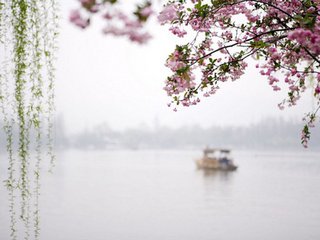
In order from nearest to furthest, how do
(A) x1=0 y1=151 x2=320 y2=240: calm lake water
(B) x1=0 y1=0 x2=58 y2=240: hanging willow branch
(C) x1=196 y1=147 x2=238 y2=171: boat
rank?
(B) x1=0 y1=0 x2=58 y2=240: hanging willow branch, (A) x1=0 y1=151 x2=320 y2=240: calm lake water, (C) x1=196 y1=147 x2=238 y2=171: boat

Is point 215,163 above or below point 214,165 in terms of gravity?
above

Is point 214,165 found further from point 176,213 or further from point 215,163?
point 176,213

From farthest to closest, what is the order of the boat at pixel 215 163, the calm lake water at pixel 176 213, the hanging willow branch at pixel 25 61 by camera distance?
the boat at pixel 215 163, the calm lake water at pixel 176 213, the hanging willow branch at pixel 25 61

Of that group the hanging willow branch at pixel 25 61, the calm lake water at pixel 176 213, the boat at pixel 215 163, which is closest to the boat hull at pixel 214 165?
the boat at pixel 215 163

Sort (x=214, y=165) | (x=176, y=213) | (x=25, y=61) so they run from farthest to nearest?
(x=214, y=165) < (x=176, y=213) < (x=25, y=61)

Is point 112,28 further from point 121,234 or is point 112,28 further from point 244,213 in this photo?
point 244,213

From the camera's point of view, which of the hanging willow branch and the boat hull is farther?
the boat hull

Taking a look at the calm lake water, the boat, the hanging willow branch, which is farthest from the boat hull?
the hanging willow branch

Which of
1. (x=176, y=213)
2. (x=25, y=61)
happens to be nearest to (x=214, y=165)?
(x=176, y=213)

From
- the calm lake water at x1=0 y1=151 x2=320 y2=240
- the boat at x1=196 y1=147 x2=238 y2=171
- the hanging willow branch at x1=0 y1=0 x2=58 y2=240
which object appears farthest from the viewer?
the boat at x1=196 y1=147 x2=238 y2=171

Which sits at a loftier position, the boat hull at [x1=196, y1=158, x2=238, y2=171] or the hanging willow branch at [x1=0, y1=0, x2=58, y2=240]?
the hanging willow branch at [x1=0, y1=0, x2=58, y2=240]

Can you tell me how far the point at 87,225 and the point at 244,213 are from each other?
611 cm

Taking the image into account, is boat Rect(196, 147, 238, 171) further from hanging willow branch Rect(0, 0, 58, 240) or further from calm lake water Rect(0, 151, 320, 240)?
hanging willow branch Rect(0, 0, 58, 240)

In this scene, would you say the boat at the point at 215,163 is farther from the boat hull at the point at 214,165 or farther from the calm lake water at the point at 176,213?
the calm lake water at the point at 176,213
